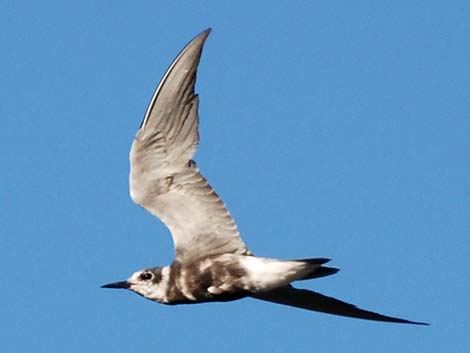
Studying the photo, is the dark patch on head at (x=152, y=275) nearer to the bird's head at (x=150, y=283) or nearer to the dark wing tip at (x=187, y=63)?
the bird's head at (x=150, y=283)

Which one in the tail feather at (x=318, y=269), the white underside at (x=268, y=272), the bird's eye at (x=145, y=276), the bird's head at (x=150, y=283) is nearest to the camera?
the tail feather at (x=318, y=269)

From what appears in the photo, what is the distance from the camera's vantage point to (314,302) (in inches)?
816

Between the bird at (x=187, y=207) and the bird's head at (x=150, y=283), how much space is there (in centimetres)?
1

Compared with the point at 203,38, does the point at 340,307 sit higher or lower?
lower

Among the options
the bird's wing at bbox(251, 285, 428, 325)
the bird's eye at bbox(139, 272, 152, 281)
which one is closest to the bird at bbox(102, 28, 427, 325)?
the bird's eye at bbox(139, 272, 152, 281)

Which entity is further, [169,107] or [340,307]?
[340,307]

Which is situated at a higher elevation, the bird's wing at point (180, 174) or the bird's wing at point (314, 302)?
the bird's wing at point (180, 174)

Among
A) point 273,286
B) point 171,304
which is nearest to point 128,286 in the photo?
point 171,304

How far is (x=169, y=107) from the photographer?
63.1ft

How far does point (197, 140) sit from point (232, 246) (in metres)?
1.31

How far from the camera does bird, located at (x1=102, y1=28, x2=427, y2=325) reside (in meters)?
19.1

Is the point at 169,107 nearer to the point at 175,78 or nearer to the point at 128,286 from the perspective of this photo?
the point at 175,78

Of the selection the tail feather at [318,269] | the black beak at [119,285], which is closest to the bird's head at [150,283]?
the black beak at [119,285]

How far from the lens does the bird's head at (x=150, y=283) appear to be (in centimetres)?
1992
